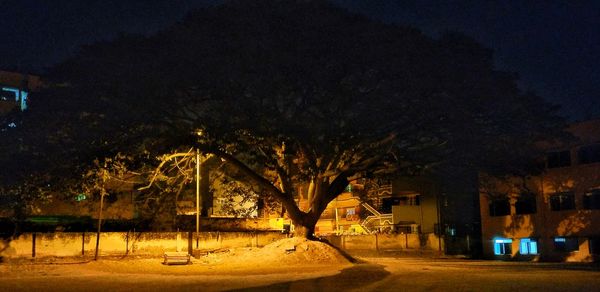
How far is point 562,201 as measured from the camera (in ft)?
138

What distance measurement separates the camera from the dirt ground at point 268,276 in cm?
1758

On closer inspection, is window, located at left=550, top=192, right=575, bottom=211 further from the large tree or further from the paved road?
the paved road

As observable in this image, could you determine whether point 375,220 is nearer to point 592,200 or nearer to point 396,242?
point 396,242

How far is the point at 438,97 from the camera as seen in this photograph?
952 inches

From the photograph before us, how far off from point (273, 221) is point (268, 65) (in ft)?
107

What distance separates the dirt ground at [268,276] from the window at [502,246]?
70.9 feet

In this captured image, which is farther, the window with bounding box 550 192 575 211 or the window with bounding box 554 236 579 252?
the window with bounding box 550 192 575 211

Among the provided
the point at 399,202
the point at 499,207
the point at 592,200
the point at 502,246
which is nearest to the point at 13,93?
the point at 399,202

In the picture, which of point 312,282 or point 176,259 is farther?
point 176,259

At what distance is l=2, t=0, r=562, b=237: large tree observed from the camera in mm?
22734

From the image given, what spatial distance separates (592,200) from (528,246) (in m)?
6.26

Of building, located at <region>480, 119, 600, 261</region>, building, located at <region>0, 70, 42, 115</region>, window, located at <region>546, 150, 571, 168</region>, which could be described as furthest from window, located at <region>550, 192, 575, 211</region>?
building, located at <region>0, 70, 42, 115</region>

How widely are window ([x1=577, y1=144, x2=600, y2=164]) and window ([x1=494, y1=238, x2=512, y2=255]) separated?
8.28 m

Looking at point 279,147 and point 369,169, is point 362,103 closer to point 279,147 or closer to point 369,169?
point 279,147
